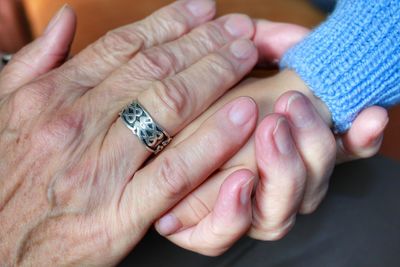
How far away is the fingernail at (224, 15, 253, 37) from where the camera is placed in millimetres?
870

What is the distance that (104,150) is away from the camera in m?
0.69

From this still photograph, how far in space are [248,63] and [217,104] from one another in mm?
85

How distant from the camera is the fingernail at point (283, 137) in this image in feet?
2.07

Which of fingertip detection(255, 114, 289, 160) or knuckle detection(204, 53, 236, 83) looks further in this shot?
knuckle detection(204, 53, 236, 83)

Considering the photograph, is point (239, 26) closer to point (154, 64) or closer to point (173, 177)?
point (154, 64)

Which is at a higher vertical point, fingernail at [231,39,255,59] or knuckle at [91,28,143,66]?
knuckle at [91,28,143,66]

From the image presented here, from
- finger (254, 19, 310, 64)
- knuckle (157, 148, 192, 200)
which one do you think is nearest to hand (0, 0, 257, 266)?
knuckle (157, 148, 192, 200)

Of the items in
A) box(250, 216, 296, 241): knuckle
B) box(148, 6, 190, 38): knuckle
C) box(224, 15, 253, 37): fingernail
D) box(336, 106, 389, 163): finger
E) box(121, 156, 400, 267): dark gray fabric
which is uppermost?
box(148, 6, 190, 38): knuckle

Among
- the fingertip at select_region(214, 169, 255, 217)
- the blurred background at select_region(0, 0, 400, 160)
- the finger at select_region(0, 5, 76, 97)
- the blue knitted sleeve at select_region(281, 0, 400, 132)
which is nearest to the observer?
the fingertip at select_region(214, 169, 255, 217)

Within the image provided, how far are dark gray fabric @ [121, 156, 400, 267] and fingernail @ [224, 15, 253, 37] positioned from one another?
0.32 metres

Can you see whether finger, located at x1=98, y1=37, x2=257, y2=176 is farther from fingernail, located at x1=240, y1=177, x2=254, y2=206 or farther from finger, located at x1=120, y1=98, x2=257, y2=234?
fingernail, located at x1=240, y1=177, x2=254, y2=206

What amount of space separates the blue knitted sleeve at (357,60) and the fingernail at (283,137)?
13 centimetres

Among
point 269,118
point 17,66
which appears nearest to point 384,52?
point 269,118

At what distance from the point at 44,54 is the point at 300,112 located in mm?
458
